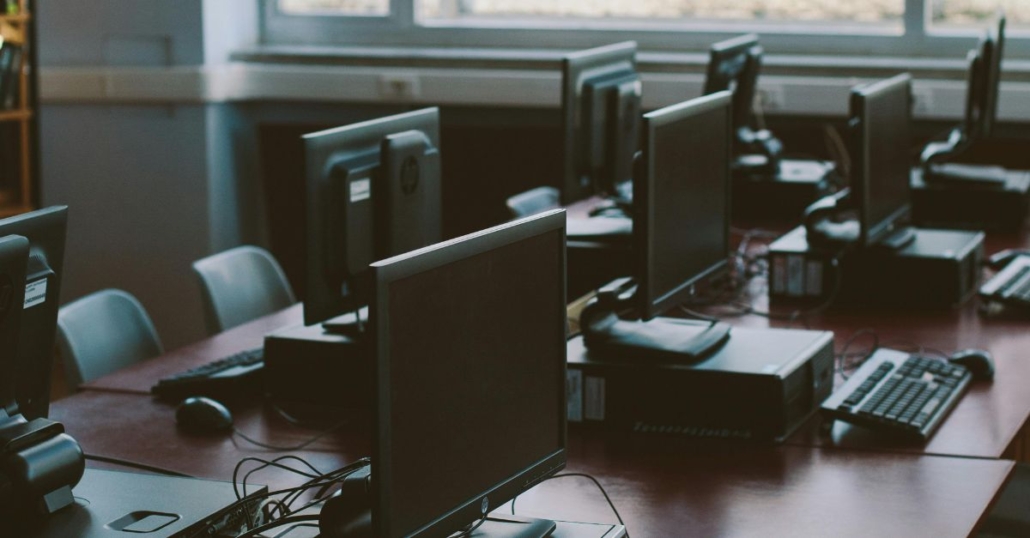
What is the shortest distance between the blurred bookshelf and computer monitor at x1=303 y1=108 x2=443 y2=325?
2.84 metres

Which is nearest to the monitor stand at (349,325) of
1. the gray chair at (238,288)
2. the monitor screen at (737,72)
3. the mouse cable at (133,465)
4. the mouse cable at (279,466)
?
the mouse cable at (279,466)

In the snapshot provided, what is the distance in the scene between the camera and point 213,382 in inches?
105

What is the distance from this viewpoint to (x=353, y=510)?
1655 millimetres

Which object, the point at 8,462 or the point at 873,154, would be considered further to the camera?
the point at 873,154

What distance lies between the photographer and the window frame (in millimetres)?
5227

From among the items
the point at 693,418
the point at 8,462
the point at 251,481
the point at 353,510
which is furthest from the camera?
the point at 693,418

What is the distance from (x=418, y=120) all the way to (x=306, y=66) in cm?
295

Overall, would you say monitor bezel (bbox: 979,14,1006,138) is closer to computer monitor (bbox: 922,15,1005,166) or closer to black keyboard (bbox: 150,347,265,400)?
computer monitor (bbox: 922,15,1005,166)

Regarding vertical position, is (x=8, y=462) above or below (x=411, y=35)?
below

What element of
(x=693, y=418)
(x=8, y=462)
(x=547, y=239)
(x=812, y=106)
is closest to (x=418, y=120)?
(x=693, y=418)

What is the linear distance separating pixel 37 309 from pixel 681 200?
1.17 metres

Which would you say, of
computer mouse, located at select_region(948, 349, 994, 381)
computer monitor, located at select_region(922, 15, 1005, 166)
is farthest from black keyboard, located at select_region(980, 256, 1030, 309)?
computer monitor, located at select_region(922, 15, 1005, 166)

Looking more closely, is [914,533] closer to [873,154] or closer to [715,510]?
[715,510]

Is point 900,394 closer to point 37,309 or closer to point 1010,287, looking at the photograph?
point 1010,287
